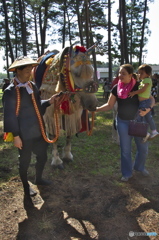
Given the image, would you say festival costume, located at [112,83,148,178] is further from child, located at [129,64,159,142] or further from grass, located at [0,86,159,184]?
grass, located at [0,86,159,184]

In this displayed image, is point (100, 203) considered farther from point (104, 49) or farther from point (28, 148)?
point (104, 49)

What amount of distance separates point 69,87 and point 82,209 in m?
1.79

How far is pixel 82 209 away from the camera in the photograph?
2883mm

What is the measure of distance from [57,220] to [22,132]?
1.16 meters

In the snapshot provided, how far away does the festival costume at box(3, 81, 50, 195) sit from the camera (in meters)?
2.60

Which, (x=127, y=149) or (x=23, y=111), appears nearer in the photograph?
(x=23, y=111)

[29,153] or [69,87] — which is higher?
[69,87]

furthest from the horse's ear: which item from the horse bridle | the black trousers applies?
the black trousers

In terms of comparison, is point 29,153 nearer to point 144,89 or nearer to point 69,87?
point 69,87

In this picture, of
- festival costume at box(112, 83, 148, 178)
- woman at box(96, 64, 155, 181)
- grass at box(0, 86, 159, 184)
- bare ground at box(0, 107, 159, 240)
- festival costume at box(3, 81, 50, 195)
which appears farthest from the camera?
grass at box(0, 86, 159, 184)

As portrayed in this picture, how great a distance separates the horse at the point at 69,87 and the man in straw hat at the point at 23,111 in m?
0.34

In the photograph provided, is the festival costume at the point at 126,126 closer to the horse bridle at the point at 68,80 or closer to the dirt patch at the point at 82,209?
the dirt patch at the point at 82,209

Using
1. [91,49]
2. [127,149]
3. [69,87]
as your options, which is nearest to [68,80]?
[69,87]

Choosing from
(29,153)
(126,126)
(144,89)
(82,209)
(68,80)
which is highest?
(68,80)
